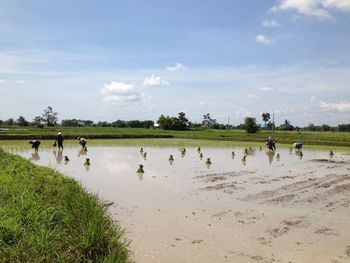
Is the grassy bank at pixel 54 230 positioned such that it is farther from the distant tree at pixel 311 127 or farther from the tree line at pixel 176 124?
the distant tree at pixel 311 127

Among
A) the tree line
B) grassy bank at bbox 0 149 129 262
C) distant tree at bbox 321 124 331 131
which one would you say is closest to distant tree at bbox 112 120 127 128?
the tree line

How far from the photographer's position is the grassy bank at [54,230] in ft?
16.4

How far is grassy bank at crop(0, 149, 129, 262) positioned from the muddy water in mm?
957

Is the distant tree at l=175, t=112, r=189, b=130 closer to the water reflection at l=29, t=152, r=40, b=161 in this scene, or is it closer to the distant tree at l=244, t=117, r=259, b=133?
the distant tree at l=244, t=117, r=259, b=133

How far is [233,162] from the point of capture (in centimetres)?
2122

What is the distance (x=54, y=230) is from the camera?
5.57 metres

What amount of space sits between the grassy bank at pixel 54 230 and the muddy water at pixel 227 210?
96 cm

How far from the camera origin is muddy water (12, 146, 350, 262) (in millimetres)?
6746

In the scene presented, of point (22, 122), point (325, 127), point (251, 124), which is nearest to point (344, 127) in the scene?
point (325, 127)

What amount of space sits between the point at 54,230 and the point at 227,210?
518cm

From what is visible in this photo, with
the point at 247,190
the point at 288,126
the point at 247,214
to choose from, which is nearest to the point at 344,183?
the point at 247,190

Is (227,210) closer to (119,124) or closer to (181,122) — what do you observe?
(181,122)

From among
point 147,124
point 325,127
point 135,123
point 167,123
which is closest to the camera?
point 167,123

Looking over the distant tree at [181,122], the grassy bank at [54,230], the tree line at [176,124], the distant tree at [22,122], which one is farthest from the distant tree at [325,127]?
the grassy bank at [54,230]
